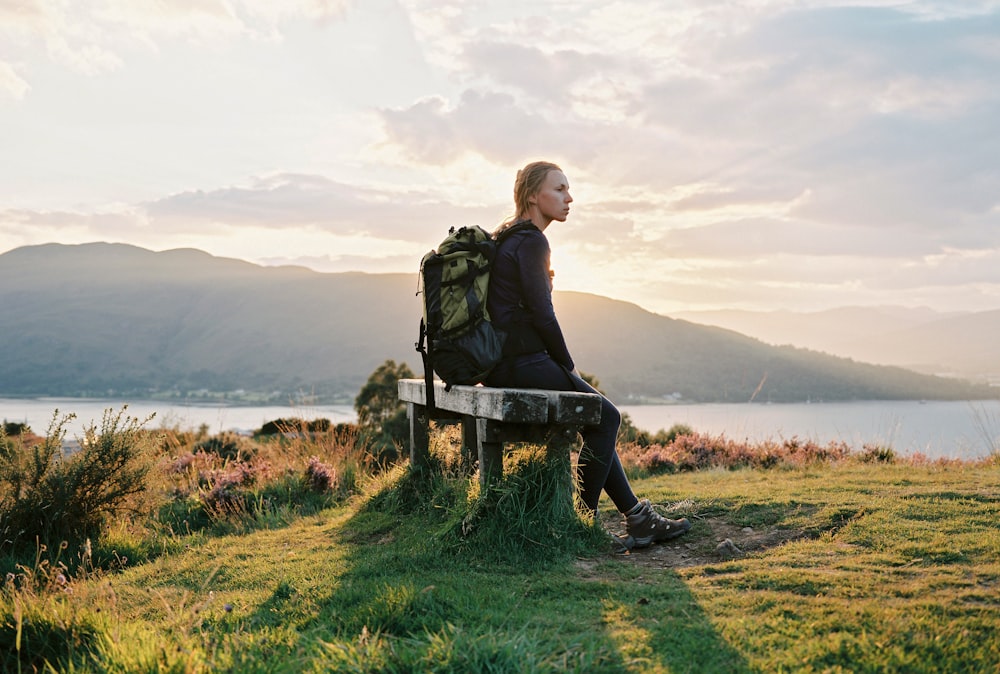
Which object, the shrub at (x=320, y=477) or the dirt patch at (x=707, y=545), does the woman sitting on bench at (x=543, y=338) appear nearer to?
the dirt patch at (x=707, y=545)

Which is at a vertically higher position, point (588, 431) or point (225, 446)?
point (588, 431)

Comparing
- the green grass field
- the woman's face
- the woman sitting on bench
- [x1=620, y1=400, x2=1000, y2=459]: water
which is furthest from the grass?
[x1=620, y1=400, x2=1000, y2=459]: water

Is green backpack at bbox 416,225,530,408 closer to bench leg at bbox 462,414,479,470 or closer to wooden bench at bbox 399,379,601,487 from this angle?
wooden bench at bbox 399,379,601,487

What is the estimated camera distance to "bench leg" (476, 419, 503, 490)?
447 centimetres

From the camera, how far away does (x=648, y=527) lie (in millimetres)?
4641

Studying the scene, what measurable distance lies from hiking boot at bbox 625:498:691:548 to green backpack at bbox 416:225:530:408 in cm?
134

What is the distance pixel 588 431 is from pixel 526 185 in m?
1.71

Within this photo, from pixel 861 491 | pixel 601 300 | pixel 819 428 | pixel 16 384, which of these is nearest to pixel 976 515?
pixel 861 491

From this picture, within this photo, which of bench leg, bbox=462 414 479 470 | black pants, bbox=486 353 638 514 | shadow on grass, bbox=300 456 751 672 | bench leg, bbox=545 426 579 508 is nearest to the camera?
shadow on grass, bbox=300 456 751 672

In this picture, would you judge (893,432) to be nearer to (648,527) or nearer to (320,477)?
(648,527)

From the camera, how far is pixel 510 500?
4340mm

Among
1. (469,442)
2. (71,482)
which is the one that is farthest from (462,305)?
(71,482)

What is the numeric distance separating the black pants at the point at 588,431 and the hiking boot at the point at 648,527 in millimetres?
95

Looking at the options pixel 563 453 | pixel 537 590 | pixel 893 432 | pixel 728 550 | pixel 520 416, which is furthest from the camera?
pixel 893 432
